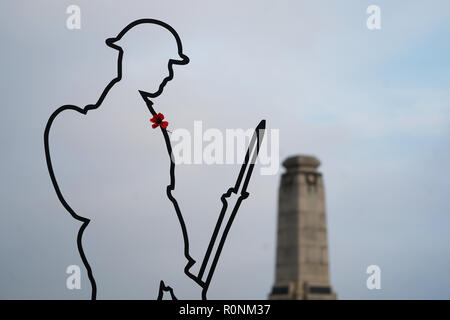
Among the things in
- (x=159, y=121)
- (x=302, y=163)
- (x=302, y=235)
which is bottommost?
(x=159, y=121)

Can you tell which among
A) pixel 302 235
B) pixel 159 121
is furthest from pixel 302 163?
pixel 159 121

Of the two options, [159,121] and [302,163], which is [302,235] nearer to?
[302,163]

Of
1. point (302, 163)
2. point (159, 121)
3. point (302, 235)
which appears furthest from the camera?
point (302, 163)

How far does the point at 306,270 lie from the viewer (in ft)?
54.6

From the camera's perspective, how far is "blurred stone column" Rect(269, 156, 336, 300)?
16609mm

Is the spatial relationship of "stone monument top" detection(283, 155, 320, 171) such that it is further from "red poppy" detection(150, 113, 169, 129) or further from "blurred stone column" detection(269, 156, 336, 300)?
"red poppy" detection(150, 113, 169, 129)

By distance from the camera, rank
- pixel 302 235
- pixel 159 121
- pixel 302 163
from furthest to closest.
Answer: pixel 302 163
pixel 302 235
pixel 159 121

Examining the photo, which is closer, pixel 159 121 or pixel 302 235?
pixel 159 121

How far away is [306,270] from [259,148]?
11.5 m

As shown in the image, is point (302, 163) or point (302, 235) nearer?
Result: point (302, 235)

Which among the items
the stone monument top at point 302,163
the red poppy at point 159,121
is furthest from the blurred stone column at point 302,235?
the red poppy at point 159,121

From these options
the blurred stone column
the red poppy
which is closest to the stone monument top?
Result: the blurred stone column

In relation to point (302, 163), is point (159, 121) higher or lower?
lower

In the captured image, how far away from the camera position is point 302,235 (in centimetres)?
1672
